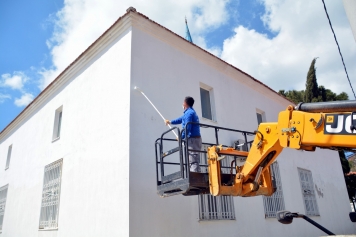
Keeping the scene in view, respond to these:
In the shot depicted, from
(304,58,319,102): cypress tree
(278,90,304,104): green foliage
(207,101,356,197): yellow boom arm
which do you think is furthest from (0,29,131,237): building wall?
(278,90,304,104): green foliage

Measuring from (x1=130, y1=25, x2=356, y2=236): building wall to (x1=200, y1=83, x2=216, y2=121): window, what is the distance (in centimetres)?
17

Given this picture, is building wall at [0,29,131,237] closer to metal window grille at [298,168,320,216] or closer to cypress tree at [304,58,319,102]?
metal window grille at [298,168,320,216]

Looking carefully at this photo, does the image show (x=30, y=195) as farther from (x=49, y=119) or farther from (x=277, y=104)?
(x=277, y=104)

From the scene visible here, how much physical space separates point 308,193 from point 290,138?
10052 mm

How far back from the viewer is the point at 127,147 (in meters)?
7.09

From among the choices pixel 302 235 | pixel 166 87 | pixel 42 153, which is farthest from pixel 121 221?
pixel 302 235

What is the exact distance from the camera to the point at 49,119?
A: 11.4 metres

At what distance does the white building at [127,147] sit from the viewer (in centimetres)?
718

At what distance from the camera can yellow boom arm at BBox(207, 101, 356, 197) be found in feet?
10.7

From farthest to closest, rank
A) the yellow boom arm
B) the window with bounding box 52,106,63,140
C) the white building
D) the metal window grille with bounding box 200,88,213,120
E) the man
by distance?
the window with bounding box 52,106,63,140 → the metal window grille with bounding box 200,88,213,120 → the white building → the man → the yellow boom arm

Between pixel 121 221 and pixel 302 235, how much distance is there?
7.38 meters

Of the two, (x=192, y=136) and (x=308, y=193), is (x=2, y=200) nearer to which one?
(x=192, y=136)

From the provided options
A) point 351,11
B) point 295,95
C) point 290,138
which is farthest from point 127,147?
point 295,95

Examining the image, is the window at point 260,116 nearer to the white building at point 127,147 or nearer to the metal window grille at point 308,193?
Result: the white building at point 127,147
